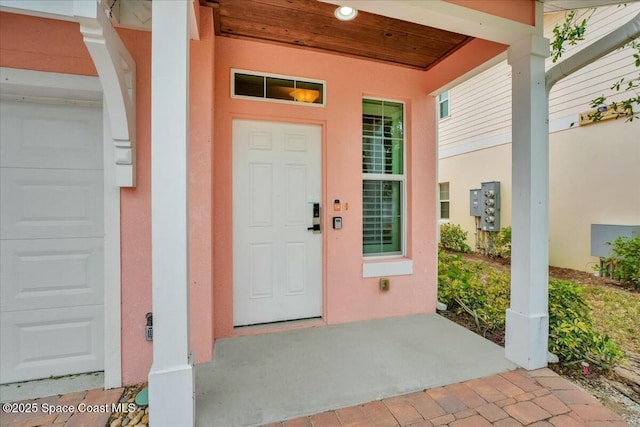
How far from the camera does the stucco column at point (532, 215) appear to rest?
2.19 m

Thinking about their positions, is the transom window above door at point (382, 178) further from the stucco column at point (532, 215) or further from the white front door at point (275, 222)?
the stucco column at point (532, 215)

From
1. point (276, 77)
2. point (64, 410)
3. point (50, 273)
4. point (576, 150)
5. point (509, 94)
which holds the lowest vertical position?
point (64, 410)

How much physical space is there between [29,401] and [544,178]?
4.01m

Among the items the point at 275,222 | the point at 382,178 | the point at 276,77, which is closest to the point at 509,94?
the point at 382,178

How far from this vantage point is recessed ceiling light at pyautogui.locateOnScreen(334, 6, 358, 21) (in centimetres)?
221

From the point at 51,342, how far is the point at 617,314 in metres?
5.48

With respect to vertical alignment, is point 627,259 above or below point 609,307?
above

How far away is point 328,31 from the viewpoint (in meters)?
2.55

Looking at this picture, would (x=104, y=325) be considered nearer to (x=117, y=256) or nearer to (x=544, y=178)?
(x=117, y=256)

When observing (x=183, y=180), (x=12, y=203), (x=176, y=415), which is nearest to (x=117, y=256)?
(x=12, y=203)

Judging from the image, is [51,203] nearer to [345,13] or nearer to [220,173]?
[220,173]

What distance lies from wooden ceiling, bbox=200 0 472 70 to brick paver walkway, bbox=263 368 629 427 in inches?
114

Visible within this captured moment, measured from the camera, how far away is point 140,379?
206cm

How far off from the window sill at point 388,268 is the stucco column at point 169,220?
197cm
